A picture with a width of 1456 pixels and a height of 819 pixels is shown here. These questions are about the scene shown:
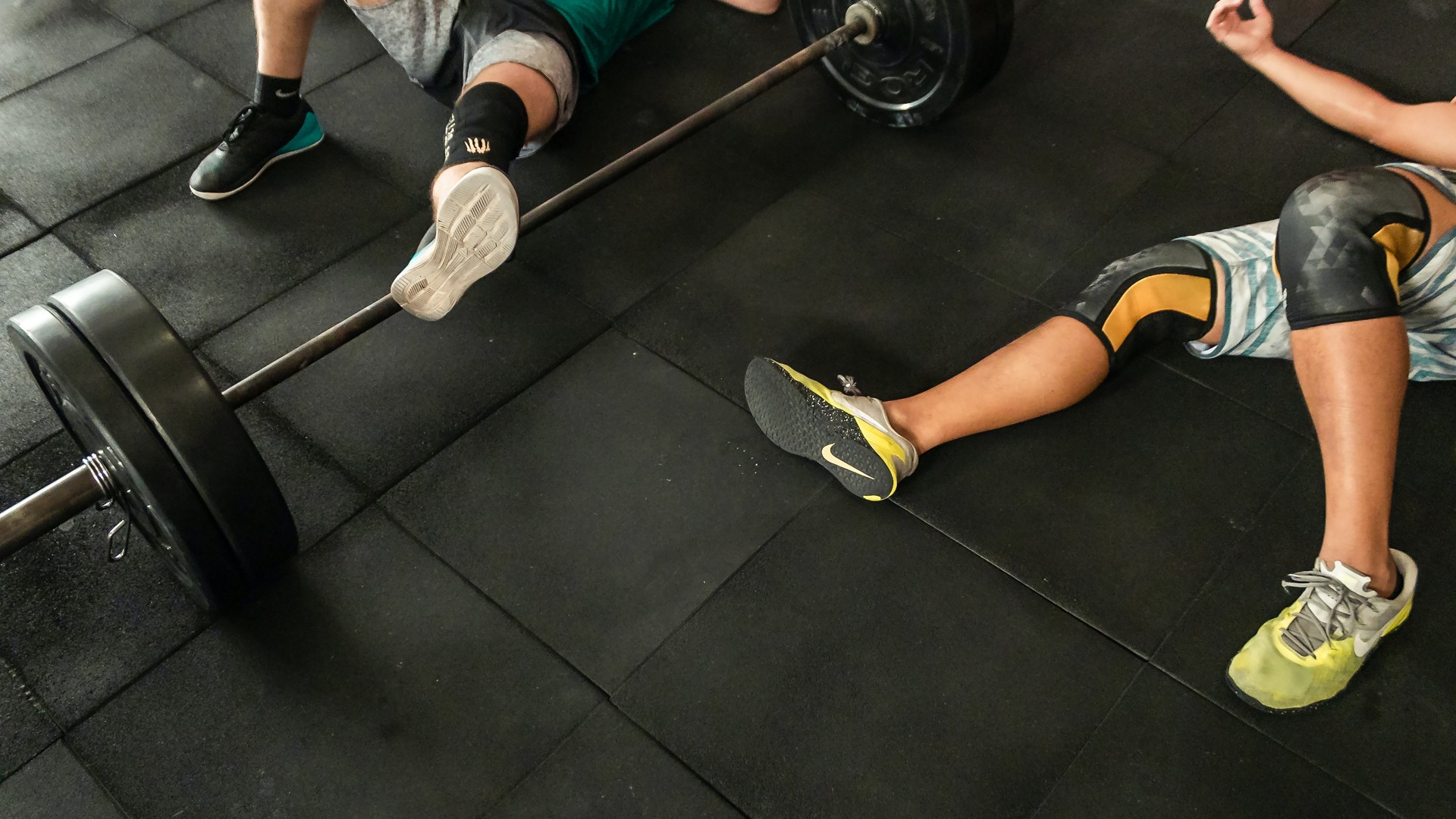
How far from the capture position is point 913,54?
173cm

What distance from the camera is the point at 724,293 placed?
1.63m

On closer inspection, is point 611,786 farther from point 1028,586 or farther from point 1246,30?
point 1246,30

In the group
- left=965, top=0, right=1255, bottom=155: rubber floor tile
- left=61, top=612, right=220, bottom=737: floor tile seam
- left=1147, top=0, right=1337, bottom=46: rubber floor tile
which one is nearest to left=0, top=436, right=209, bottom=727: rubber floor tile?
left=61, top=612, right=220, bottom=737: floor tile seam

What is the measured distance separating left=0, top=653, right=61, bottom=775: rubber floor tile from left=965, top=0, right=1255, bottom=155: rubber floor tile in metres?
1.73

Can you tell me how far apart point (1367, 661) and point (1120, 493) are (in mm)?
338

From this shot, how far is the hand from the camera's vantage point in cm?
174

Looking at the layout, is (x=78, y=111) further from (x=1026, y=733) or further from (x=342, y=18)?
(x=1026, y=733)

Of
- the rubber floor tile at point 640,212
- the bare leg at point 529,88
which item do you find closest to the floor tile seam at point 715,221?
the rubber floor tile at point 640,212

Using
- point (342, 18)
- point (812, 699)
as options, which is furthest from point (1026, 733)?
point (342, 18)

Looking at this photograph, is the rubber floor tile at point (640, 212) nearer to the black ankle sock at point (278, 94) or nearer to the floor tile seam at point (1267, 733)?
the black ankle sock at point (278, 94)

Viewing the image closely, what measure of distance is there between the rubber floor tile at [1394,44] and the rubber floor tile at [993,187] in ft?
A: 1.68

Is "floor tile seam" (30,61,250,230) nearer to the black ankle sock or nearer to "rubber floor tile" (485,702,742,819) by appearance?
the black ankle sock

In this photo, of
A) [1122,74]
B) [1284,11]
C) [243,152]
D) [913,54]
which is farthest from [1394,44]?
[243,152]

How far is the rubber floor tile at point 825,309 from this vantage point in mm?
1530
